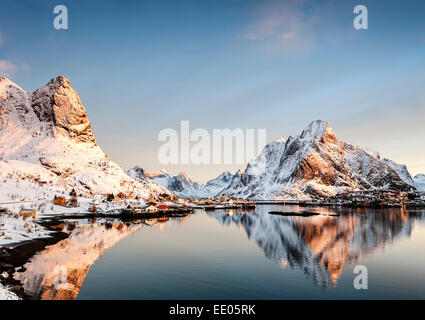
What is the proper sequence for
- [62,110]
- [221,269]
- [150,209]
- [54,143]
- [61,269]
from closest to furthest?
1. [61,269]
2. [221,269]
3. [150,209]
4. [54,143]
5. [62,110]

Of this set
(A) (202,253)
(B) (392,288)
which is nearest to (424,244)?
(B) (392,288)

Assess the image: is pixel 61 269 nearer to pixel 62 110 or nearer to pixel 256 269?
pixel 256 269

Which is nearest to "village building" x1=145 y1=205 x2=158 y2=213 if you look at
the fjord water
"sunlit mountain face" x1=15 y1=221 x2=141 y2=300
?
the fjord water

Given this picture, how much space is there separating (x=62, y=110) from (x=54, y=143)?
26.0m

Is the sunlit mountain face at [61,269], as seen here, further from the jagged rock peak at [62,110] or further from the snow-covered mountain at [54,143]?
the jagged rock peak at [62,110]

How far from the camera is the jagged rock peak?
165375mm

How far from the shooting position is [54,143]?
5984 inches

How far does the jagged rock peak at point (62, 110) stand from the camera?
16538 cm

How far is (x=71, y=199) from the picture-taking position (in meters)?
102

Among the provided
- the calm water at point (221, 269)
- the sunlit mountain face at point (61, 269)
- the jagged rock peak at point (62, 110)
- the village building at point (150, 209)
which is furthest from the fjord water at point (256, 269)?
the jagged rock peak at point (62, 110)

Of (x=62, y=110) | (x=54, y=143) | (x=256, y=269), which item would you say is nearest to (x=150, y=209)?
(x=54, y=143)

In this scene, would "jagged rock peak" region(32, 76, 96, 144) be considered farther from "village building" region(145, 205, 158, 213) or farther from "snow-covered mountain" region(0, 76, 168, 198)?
"village building" region(145, 205, 158, 213)
